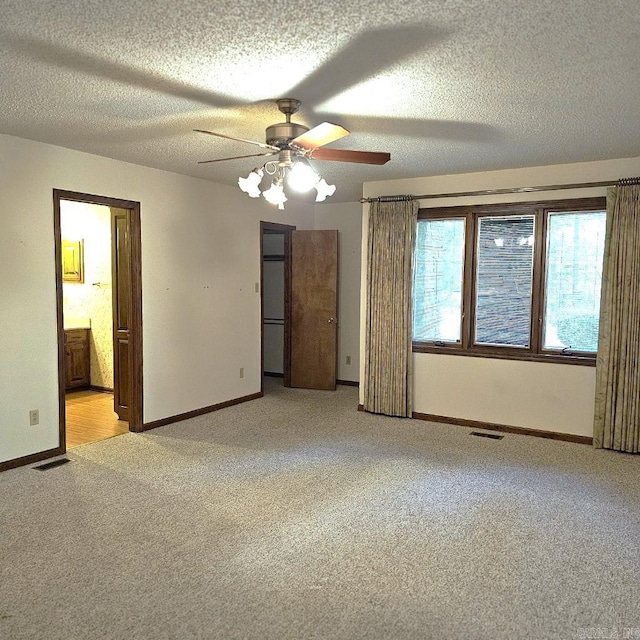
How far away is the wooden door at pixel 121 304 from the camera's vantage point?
536cm

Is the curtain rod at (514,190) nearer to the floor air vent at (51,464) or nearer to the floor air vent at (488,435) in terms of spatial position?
the floor air vent at (488,435)

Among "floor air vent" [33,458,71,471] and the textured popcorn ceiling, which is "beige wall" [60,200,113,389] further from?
"floor air vent" [33,458,71,471]

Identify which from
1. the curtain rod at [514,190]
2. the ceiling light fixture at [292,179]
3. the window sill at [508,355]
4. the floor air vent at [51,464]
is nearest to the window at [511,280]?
the window sill at [508,355]

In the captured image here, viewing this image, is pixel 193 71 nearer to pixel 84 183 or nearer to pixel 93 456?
pixel 84 183

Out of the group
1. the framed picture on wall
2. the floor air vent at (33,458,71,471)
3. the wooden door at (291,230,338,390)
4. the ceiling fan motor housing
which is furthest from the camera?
the wooden door at (291,230,338,390)

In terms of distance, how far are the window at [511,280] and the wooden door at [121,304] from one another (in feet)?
9.34

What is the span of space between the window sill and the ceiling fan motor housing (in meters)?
2.97

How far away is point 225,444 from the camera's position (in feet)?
15.6

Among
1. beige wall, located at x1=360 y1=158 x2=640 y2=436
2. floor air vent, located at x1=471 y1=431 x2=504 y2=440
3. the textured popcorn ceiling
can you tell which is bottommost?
floor air vent, located at x1=471 y1=431 x2=504 y2=440

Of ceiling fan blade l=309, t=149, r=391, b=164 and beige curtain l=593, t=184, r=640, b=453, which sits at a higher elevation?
ceiling fan blade l=309, t=149, r=391, b=164

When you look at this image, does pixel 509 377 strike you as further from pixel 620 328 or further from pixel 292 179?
pixel 292 179

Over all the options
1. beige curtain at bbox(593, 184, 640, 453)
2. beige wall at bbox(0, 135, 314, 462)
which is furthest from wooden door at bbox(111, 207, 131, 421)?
beige curtain at bbox(593, 184, 640, 453)

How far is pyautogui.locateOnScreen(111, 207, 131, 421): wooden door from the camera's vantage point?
17.6ft

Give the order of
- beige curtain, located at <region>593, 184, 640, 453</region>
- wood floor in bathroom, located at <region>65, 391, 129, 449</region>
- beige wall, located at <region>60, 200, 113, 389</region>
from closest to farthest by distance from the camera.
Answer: beige curtain, located at <region>593, 184, 640, 453</region> → wood floor in bathroom, located at <region>65, 391, 129, 449</region> → beige wall, located at <region>60, 200, 113, 389</region>
